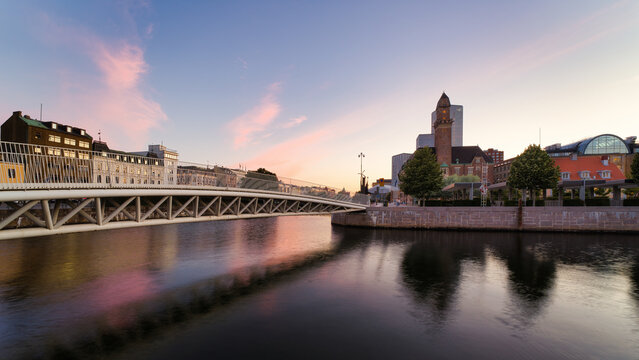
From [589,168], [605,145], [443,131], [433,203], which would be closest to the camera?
[433,203]

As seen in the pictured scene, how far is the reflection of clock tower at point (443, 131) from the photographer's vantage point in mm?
117188

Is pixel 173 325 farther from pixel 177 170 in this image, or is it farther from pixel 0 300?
pixel 0 300

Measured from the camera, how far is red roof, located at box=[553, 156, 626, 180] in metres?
69.6

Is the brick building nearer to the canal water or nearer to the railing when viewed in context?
the canal water

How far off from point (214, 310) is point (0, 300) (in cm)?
1148

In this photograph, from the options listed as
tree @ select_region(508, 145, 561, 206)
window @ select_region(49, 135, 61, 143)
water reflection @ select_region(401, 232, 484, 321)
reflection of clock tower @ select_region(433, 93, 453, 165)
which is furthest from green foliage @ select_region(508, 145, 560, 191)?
window @ select_region(49, 135, 61, 143)

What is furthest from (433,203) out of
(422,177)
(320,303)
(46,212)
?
(46,212)

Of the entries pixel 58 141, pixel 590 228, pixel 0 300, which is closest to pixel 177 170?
pixel 0 300

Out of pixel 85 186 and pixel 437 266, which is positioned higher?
pixel 85 186

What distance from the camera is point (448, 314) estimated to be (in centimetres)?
1343

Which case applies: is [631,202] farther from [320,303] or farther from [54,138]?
[54,138]

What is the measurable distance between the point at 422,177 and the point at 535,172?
16581 mm

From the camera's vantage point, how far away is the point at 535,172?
44.3m

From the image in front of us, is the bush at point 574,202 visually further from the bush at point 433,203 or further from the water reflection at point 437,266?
the water reflection at point 437,266
